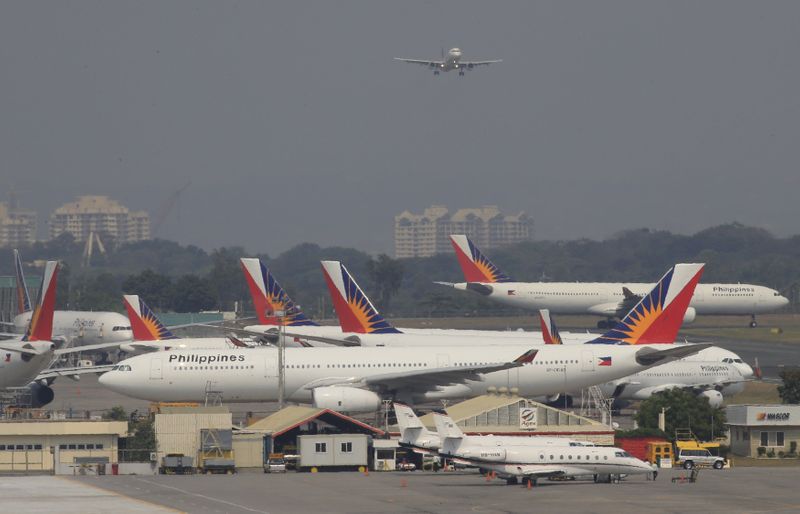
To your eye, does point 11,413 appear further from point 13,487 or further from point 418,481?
point 418,481

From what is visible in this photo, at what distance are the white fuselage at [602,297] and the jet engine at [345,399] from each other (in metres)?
90.1

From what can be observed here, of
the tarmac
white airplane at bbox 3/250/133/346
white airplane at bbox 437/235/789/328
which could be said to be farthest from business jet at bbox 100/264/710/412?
white airplane at bbox 437/235/789/328

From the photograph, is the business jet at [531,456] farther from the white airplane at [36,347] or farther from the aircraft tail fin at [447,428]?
the white airplane at [36,347]

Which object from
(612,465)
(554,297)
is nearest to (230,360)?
(612,465)

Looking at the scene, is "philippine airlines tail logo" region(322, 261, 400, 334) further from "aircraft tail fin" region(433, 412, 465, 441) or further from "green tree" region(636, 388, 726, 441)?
"aircraft tail fin" region(433, 412, 465, 441)

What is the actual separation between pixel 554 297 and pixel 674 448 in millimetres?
99277

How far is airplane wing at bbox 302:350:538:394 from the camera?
7881cm

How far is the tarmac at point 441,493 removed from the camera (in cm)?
5312

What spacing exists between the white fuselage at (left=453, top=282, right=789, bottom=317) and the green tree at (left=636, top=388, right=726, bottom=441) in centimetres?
8758

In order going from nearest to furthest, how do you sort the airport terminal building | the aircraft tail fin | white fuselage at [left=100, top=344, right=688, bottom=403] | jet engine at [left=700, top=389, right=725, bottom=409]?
the aircraft tail fin < the airport terminal building < white fuselage at [left=100, top=344, right=688, bottom=403] < jet engine at [left=700, top=389, right=725, bottom=409]

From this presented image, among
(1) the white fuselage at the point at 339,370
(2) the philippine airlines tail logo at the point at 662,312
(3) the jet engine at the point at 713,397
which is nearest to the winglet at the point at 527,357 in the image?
(1) the white fuselage at the point at 339,370

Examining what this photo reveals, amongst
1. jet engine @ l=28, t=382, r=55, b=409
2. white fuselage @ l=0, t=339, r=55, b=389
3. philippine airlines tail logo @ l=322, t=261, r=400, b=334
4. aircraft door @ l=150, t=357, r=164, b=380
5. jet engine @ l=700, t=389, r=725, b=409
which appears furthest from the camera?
philippine airlines tail logo @ l=322, t=261, r=400, b=334

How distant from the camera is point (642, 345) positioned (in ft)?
276

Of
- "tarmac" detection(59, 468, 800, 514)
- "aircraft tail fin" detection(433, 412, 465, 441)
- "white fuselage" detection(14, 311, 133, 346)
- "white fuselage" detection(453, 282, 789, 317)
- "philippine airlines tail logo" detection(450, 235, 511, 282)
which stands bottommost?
"tarmac" detection(59, 468, 800, 514)
